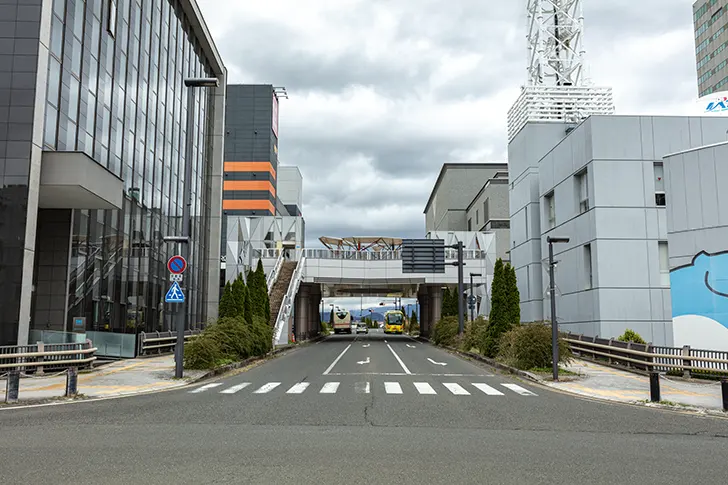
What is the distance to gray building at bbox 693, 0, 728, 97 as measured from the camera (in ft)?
320

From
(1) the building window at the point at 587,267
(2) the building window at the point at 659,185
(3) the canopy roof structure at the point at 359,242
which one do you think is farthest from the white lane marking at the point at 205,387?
(3) the canopy roof structure at the point at 359,242

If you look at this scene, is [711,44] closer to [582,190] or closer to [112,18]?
[582,190]

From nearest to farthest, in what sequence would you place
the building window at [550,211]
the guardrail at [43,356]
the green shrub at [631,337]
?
the guardrail at [43,356]
the green shrub at [631,337]
the building window at [550,211]

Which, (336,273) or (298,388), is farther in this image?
(336,273)

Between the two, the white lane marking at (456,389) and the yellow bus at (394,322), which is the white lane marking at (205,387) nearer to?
the white lane marking at (456,389)

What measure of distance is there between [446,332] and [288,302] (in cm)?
1125

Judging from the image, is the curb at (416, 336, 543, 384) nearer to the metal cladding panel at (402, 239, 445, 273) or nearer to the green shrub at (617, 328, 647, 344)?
the green shrub at (617, 328, 647, 344)

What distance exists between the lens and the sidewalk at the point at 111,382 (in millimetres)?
15539

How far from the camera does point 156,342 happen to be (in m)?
29.0

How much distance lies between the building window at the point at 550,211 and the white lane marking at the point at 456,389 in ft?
61.7

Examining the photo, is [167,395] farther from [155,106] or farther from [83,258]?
[155,106]

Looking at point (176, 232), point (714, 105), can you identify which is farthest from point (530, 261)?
point (176, 232)

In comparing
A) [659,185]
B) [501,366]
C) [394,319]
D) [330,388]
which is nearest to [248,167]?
→ [394,319]

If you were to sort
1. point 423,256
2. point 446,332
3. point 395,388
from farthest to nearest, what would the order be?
point 423,256, point 446,332, point 395,388
